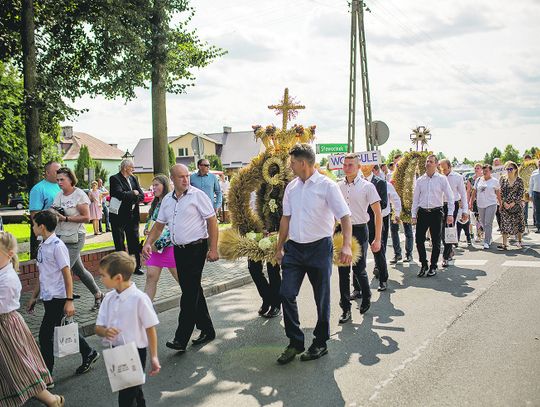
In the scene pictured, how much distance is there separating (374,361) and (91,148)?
76.4 m

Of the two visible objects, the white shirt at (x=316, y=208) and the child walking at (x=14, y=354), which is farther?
the white shirt at (x=316, y=208)

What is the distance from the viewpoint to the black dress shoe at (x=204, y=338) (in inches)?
232

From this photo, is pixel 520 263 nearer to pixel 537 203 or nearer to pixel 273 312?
pixel 537 203

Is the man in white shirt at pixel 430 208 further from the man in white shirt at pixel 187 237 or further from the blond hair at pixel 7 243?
the blond hair at pixel 7 243

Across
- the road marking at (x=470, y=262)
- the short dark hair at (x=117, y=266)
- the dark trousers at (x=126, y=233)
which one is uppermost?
the short dark hair at (x=117, y=266)

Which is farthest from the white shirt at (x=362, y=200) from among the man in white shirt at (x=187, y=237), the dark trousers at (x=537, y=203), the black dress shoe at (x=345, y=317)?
the dark trousers at (x=537, y=203)

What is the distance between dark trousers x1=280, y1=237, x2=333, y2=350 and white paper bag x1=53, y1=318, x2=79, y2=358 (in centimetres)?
190

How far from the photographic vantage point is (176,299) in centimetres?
781

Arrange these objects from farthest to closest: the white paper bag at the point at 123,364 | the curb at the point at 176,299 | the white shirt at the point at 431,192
Result: the white shirt at the point at 431,192 → the curb at the point at 176,299 → the white paper bag at the point at 123,364

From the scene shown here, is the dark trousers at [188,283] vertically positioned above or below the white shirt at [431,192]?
below

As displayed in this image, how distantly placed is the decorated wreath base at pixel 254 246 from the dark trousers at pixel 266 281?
12.0 inches

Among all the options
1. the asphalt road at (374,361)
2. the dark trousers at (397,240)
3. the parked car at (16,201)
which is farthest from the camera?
the parked car at (16,201)

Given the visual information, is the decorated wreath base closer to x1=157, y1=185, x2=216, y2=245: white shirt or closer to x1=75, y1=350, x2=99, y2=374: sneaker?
x1=157, y1=185, x2=216, y2=245: white shirt

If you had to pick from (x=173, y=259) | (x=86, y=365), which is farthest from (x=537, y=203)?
(x=86, y=365)
